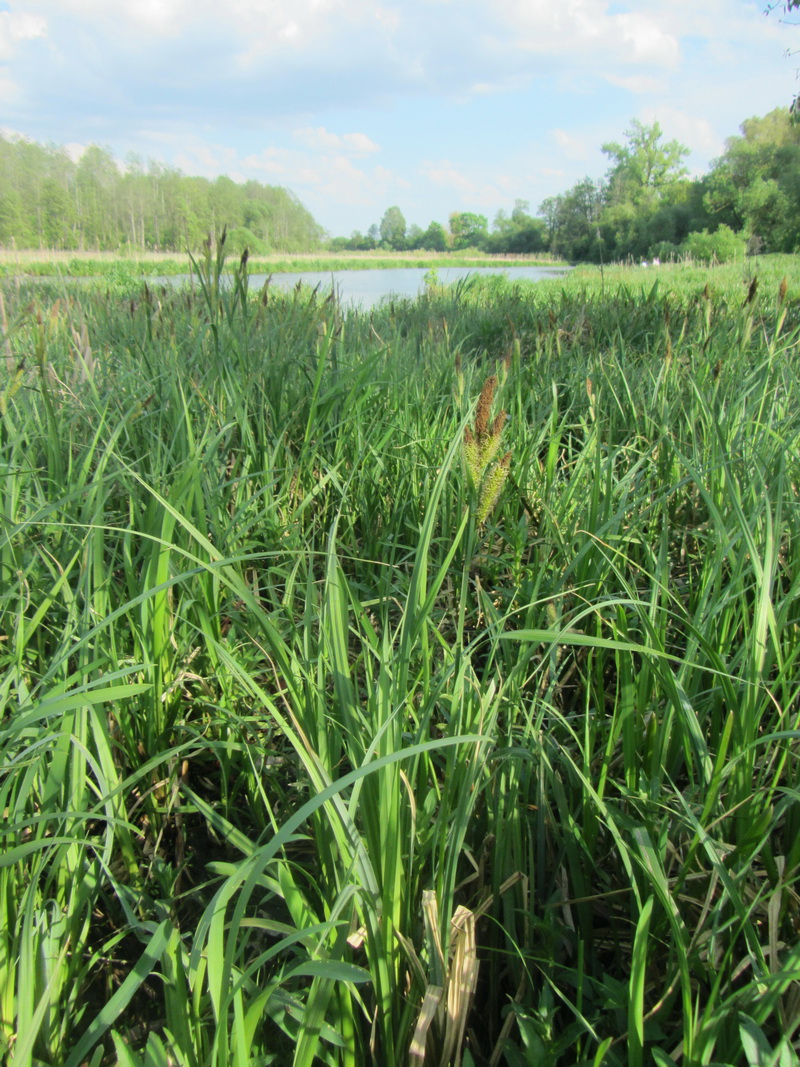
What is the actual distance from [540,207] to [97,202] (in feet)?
125

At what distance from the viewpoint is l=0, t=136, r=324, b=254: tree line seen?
4188 centimetres

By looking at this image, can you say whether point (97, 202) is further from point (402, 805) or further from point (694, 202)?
point (402, 805)

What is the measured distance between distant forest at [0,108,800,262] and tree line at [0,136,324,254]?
11cm

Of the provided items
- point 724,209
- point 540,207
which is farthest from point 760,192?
point 540,207

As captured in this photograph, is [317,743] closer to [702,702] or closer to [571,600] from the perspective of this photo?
[702,702]

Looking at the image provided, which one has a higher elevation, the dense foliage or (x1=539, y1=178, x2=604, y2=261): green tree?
the dense foliage

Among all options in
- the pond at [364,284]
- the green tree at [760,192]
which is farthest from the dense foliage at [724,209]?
the pond at [364,284]

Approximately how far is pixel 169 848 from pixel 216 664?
0.29 meters

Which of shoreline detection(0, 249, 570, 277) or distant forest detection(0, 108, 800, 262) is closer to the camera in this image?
shoreline detection(0, 249, 570, 277)

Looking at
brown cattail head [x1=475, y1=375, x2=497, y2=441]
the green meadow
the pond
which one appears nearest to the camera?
the green meadow

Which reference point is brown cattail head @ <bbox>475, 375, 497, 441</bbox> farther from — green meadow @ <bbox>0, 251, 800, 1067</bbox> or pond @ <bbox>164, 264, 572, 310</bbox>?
pond @ <bbox>164, 264, 572, 310</bbox>

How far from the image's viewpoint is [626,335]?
3.48m

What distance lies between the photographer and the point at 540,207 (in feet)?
191

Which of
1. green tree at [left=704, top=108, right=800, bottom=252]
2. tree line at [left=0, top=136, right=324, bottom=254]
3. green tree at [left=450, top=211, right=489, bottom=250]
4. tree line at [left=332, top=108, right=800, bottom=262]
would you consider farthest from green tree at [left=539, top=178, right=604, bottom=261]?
green tree at [left=450, top=211, right=489, bottom=250]
